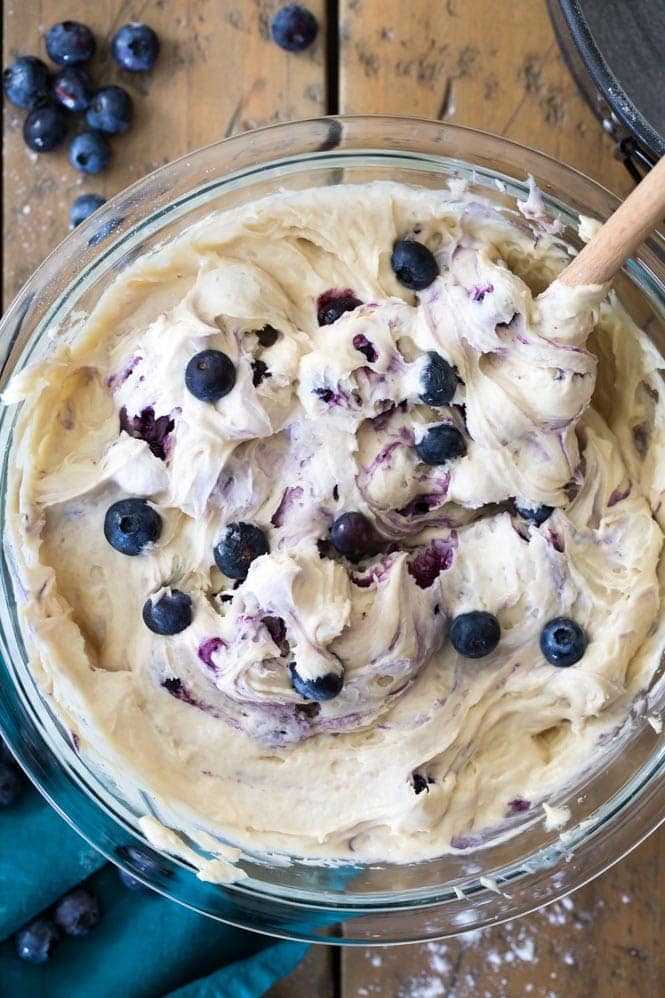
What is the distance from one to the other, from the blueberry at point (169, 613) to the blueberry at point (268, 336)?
16.4 inches

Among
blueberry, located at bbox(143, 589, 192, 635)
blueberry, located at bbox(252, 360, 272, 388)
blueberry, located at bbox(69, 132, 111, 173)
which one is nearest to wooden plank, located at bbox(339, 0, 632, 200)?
blueberry, located at bbox(69, 132, 111, 173)

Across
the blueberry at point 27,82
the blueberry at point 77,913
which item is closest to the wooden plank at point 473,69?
the blueberry at point 27,82

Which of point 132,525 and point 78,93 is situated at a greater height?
point 78,93

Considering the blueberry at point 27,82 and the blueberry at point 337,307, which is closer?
the blueberry at point 337,307

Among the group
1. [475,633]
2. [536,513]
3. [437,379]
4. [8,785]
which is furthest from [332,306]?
[8,785]

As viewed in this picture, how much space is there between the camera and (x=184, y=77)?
2080 mm

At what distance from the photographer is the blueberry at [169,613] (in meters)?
1.66

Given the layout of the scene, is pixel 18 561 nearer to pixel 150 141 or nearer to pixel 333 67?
pixel 150 141

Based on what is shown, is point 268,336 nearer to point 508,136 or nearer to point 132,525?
point 132,525

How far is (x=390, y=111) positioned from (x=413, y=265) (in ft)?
1.79

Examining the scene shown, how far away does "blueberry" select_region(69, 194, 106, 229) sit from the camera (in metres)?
2.05

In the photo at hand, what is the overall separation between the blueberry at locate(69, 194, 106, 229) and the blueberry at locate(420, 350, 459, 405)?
2.73 ft

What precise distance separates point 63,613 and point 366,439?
0.57 metres

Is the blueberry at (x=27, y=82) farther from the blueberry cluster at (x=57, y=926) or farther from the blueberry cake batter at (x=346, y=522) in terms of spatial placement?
the blueberry cluster at (x=57, y=926)
